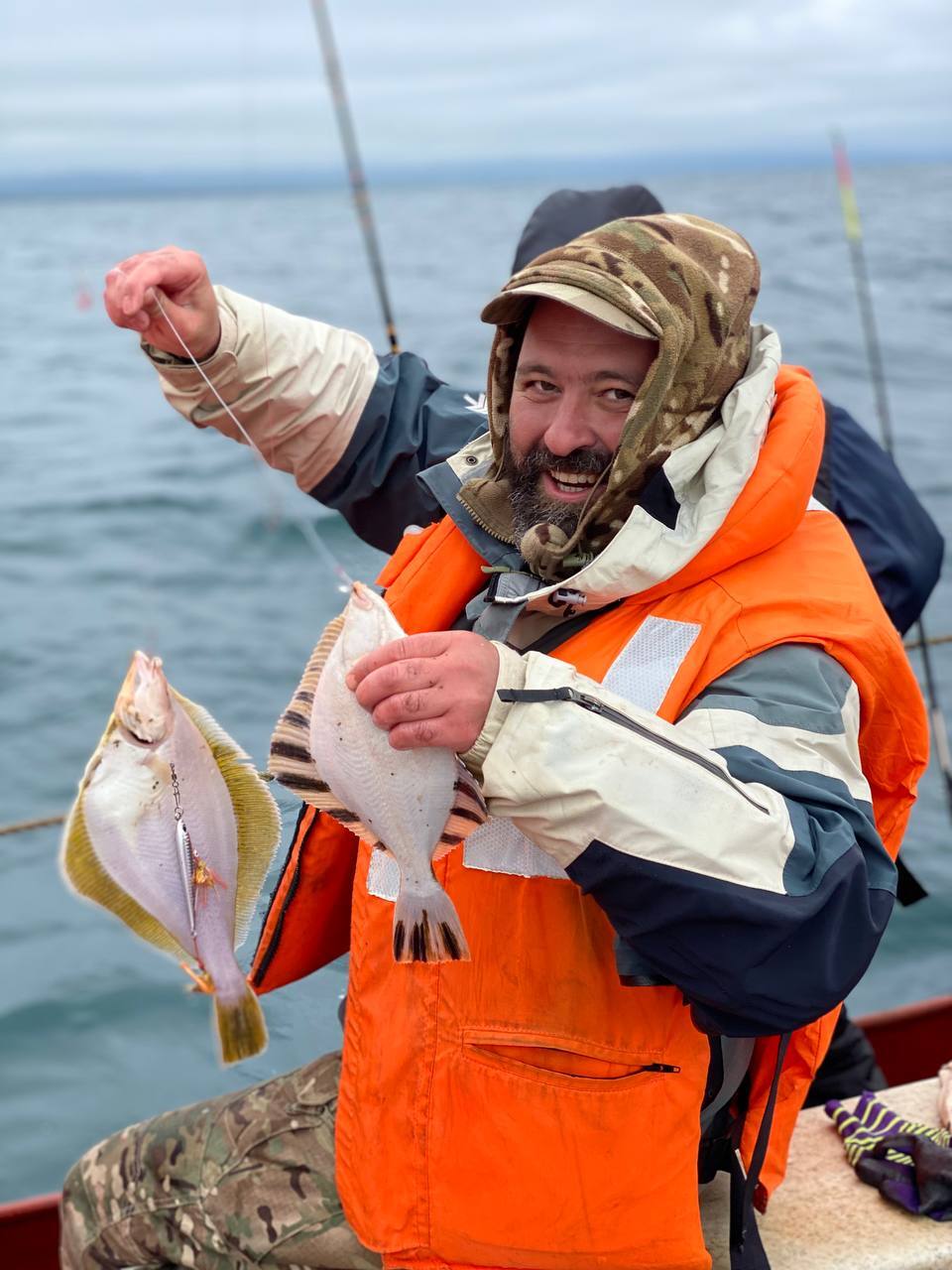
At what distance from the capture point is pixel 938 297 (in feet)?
94.3

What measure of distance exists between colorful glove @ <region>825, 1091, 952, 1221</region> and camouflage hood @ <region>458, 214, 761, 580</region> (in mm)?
1799

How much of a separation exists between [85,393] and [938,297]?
17.4m

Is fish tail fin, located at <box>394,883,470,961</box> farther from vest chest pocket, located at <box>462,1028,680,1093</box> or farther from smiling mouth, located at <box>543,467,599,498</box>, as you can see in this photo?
smiling mouth, located at <box>543,467,599,498</box>

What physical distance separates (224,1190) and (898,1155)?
1.69 m

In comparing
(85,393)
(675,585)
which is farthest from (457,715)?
(85,393)

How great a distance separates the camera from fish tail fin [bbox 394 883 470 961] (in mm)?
2379

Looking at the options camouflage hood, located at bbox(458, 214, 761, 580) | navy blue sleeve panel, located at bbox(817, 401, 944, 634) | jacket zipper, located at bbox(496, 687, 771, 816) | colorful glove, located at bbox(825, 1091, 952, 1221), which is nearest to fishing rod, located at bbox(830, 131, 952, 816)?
navy blue sleeve panel, located at bbox(817, 401, 944, 634)

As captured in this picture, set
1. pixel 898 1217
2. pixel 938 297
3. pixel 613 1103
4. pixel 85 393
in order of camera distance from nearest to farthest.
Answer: pixel 613 1103 < pixel 898 1217 < pixel 85 393 < pixel 938 297

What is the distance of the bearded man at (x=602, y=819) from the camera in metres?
2.20

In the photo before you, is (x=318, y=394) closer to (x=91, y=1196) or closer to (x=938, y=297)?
(x=91, y=1196)

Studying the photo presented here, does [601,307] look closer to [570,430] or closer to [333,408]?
[570,430]

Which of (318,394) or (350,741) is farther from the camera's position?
(318,394)

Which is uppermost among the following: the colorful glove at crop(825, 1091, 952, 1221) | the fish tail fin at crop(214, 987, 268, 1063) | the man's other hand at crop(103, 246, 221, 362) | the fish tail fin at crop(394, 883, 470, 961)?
the man's other hand at crop(103, 246, 221, 362)

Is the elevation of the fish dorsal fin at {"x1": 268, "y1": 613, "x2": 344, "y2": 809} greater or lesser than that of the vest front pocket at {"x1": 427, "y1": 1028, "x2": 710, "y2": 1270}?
greater
